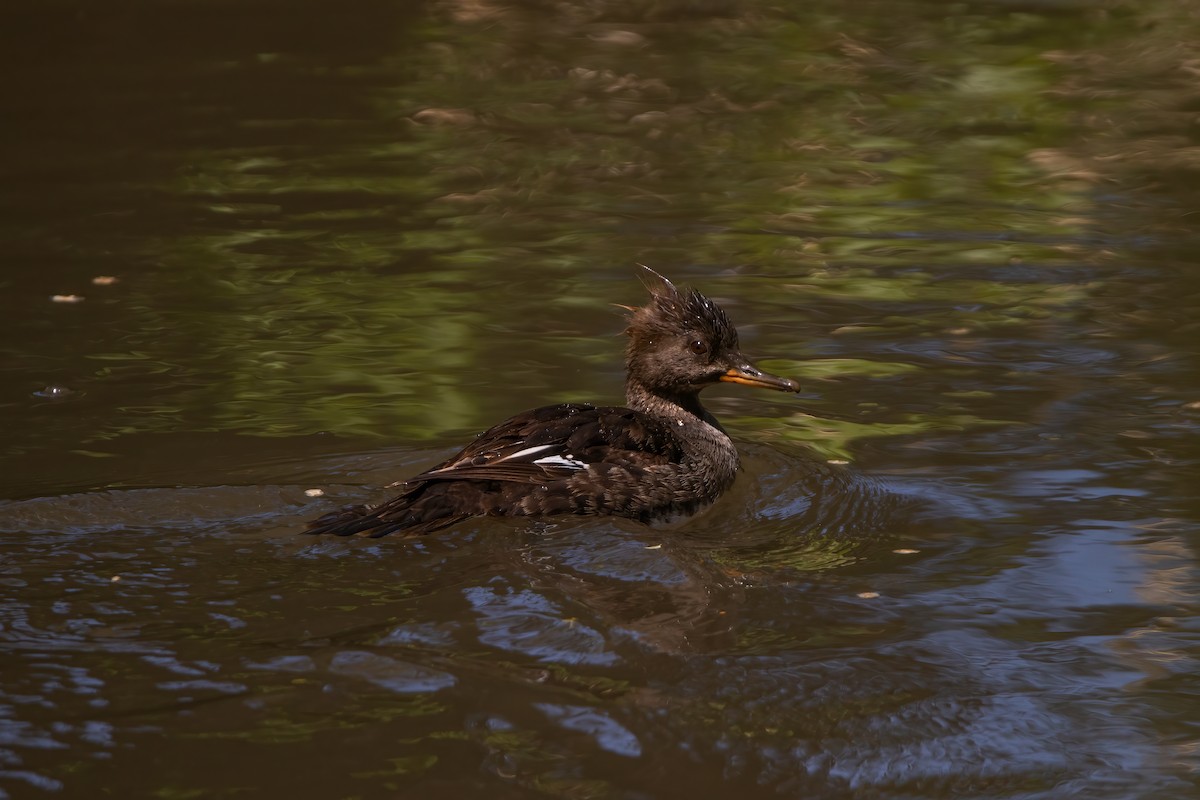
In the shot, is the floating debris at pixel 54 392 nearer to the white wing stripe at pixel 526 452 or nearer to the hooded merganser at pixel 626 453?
the hooded merganser at pixel 626 453

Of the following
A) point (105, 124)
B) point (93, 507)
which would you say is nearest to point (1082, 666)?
point (93, 507)

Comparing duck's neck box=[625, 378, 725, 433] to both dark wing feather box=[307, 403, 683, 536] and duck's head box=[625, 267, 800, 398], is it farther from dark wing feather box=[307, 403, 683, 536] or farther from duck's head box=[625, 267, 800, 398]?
dark wing feather box=[307, 403, 683, 536]

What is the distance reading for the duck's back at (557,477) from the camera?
20.1 ft

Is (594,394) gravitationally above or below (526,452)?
below

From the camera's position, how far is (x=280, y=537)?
6023 millimetres

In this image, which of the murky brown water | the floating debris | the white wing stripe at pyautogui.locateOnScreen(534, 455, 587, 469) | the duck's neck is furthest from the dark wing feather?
the floating debris

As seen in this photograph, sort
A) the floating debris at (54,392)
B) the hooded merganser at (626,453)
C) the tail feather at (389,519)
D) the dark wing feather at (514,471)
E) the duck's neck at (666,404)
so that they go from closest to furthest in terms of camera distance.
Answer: the tail feather at (389,519), the dark wing feather at (514,471), the hooded merganser at (626,453), the duck's neck at (666,404), the floating debris at (54,392)

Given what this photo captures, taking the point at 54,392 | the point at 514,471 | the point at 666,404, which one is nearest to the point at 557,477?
the point at 514,471

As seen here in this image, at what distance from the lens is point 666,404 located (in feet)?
24.4

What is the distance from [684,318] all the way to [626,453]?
85 centimetres

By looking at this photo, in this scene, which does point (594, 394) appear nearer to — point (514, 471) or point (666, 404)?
point (666, 404)

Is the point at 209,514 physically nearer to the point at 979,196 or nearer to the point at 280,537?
the point at 280,537

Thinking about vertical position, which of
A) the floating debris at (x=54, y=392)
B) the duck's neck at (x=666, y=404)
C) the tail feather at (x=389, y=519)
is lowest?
the tail feather at (x=389, y=519)

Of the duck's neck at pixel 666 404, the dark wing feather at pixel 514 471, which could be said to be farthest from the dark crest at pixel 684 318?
the dark wing feather at pixel 514 471
